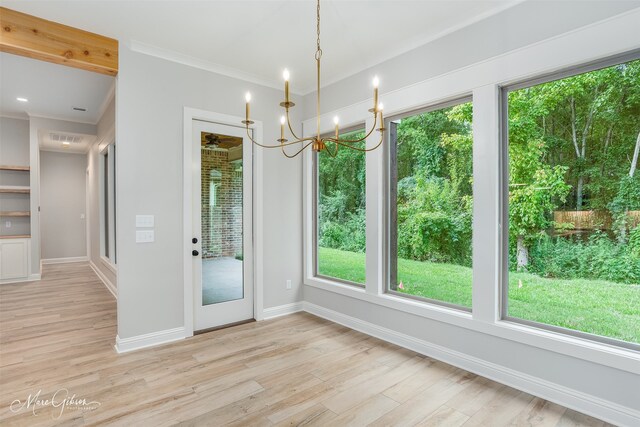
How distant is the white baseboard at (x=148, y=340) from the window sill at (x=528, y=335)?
2032 millimetres

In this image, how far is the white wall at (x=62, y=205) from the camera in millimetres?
7895

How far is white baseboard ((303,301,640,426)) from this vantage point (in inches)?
82.4

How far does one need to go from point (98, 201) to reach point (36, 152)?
4.23 feet

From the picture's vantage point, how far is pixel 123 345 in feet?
10.4

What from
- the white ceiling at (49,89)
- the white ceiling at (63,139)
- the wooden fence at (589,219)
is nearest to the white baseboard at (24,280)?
the white ceiling at (63,139)

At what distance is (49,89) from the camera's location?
14.9ft

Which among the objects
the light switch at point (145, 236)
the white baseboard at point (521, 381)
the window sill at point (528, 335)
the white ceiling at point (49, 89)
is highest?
the white ceiling at point (49, 89)

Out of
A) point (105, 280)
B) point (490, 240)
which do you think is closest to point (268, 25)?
point (490, 240)

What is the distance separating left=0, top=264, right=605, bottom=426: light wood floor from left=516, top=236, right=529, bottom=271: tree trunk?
0.92m

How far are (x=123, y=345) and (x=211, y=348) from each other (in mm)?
811

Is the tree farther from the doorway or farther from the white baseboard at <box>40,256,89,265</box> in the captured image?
the white baseboard at <box>40,256,89,265</box>

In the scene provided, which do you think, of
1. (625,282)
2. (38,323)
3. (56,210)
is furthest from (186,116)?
(56,210)

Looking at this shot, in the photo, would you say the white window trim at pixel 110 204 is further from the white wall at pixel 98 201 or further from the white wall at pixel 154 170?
the white wall at pixel 154 170
